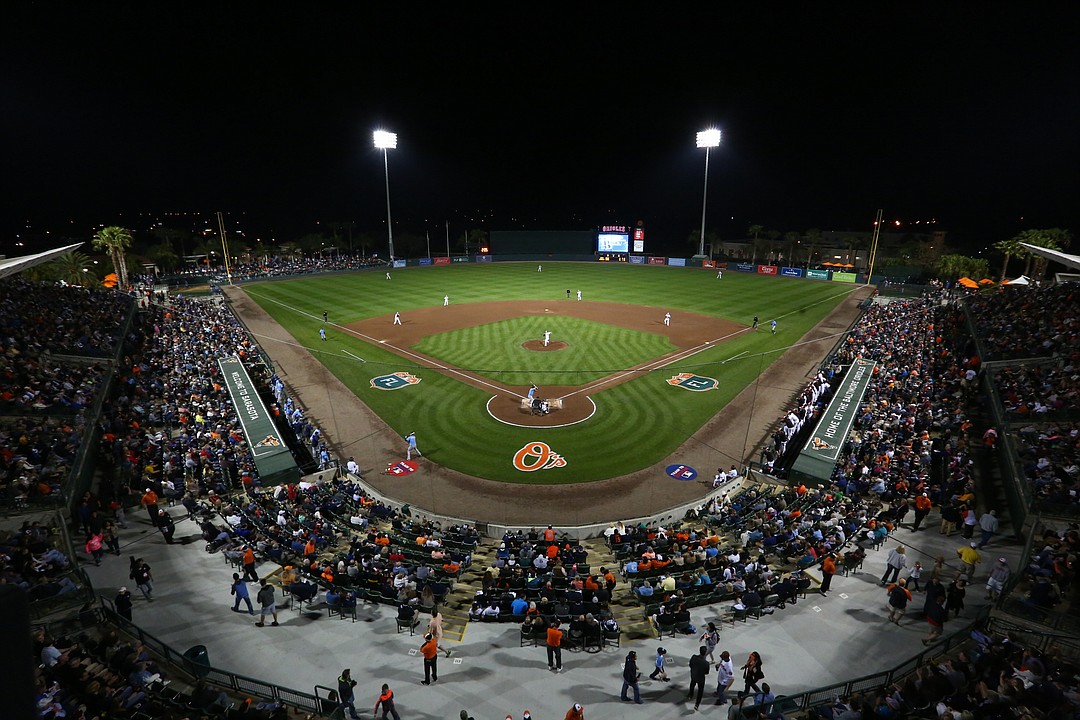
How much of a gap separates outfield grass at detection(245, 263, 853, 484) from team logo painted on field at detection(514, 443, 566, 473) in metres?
0.36

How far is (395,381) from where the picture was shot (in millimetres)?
34031

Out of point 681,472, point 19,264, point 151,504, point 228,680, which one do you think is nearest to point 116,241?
point 19,264

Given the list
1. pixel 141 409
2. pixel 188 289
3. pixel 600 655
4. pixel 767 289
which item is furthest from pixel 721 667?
pixel 188 289

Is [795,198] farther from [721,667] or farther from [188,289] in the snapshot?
[721,667]

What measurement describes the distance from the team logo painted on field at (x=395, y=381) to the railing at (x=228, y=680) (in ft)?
69.6

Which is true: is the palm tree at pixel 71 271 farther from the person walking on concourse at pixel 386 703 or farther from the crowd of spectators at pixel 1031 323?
the crowd of spectators at pixel 1031 323

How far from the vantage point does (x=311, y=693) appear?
37.0 feet

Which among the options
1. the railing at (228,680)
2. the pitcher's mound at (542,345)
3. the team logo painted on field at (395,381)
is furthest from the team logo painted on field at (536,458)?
the pitcher's mound at (542,345)

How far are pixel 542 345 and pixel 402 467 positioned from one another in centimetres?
1946

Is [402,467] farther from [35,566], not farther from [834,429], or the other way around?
[834,429]

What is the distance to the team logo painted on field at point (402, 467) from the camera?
23.6 m

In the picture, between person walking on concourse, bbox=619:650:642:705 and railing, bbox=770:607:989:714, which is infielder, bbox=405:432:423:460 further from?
railing, bbox=770:607:989:714

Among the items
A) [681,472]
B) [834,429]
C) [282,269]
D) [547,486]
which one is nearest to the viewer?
[547,486]

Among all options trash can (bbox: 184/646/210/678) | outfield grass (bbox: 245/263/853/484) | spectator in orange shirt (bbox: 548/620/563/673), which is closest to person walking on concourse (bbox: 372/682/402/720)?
spectator in orange shirt (bbox: 548/620/563/673)
